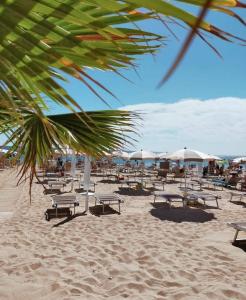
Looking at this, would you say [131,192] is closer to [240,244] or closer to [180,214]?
[180,214]

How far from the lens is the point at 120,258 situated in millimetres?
5445

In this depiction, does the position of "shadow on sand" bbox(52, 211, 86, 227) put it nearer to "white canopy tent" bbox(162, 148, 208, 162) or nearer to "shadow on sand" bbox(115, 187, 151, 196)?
"shadow on sand" bbox(115, 187, 151, 196)

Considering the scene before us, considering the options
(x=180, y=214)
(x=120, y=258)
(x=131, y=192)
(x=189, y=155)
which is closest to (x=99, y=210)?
(x=180, y=214)

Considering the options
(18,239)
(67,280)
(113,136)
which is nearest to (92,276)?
(67,280)

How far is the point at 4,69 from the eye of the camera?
972mm

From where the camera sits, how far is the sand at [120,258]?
4207mm

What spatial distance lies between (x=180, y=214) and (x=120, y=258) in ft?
14.7

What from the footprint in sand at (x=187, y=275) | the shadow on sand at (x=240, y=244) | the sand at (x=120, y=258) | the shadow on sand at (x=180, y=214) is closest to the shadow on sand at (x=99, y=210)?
the sand at (x=120, y=258)

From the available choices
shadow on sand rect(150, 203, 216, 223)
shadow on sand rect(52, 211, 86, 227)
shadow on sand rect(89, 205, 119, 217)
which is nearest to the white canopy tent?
shadow on sand rect(150, 203, 216, 223)

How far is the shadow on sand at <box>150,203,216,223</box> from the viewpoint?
8845 millimetres

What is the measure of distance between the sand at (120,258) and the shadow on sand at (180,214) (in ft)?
0.20

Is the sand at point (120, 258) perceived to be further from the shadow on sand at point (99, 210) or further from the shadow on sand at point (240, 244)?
the shadow on sand at point (99, 210)

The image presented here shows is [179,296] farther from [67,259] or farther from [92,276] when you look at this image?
[67,259]

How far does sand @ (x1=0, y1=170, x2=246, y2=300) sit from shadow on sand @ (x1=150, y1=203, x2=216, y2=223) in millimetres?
60
